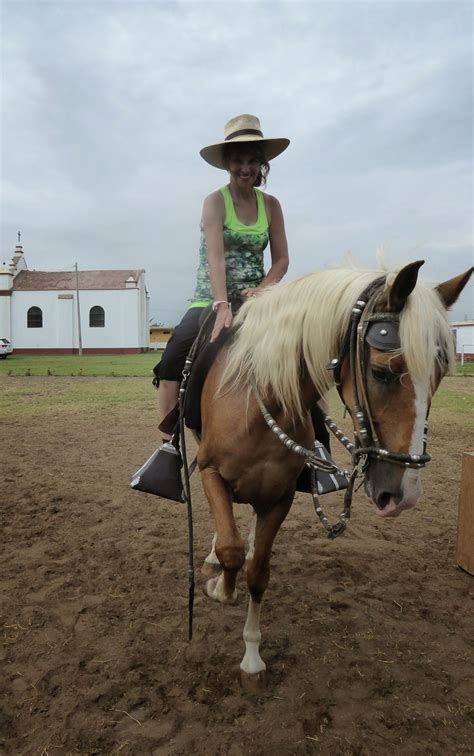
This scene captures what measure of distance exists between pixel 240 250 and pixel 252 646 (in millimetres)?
2438

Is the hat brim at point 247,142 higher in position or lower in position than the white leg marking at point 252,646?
higher

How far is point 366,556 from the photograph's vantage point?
14.7 feet

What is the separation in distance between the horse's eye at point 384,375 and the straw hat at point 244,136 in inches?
73.9

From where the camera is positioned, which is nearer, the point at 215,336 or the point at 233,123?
the point at 215,336

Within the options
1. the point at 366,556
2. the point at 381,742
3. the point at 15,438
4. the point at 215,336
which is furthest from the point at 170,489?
the point at 15,438

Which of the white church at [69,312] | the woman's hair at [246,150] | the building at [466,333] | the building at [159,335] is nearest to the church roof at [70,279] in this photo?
the white church at [69,312]

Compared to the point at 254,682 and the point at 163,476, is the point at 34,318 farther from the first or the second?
the point at 254,682

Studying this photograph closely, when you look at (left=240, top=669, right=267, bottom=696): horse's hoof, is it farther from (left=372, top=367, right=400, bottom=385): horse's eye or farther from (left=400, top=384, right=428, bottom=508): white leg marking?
(left=372, top=367, right=400, bottom=385): horse's eye

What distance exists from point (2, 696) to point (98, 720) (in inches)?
22.7

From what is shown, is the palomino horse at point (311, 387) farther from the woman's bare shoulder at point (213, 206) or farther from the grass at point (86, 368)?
the grass at point (86, 368)

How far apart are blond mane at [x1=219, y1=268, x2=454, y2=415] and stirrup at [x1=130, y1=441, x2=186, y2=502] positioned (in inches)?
35.4

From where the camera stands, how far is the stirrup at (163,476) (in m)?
3.28

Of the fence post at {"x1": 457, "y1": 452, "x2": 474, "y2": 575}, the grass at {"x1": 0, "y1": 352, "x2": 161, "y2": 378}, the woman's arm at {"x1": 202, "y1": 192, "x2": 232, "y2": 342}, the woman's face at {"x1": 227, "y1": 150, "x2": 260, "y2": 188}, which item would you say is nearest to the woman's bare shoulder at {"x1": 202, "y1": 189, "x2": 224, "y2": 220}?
the woman's arm at {"x1": 202, "y1": 192, "x2": 232, "y2": 342}

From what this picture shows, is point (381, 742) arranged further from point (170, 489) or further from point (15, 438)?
point (15, 438)
